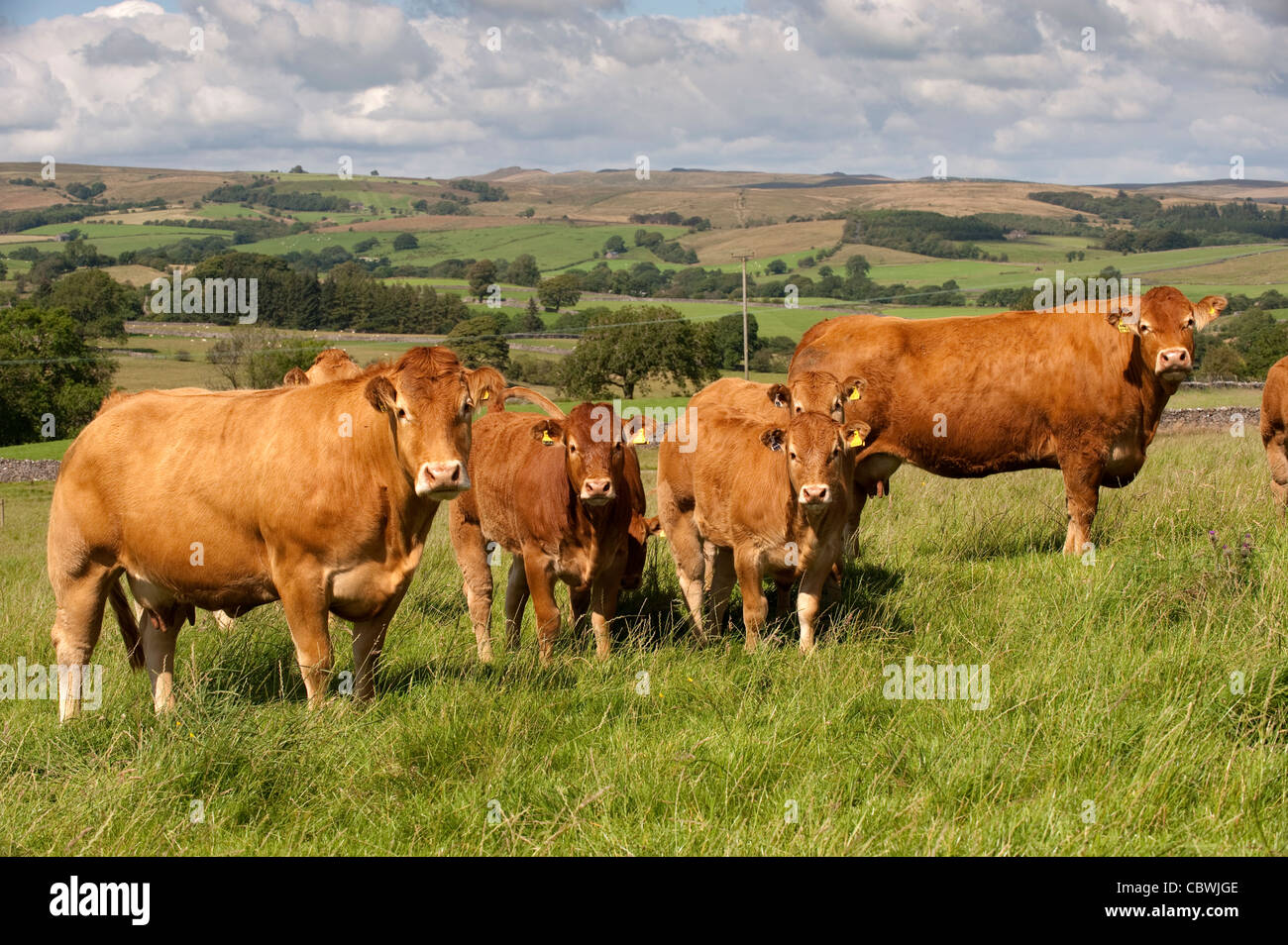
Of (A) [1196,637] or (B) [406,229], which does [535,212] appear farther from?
(A) [1196,637]

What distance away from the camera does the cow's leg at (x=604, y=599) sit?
7.76 meters

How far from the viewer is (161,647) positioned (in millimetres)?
7035

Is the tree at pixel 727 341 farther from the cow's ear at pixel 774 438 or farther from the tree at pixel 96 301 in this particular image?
the cow's ear at pixel 774 438

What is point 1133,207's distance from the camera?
148m

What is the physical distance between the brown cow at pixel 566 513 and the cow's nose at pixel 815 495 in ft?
4.26

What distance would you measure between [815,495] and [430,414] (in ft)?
8.21

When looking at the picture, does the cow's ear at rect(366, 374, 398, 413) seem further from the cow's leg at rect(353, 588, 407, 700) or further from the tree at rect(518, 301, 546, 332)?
the tree at rect(518, 301, 546, 332)

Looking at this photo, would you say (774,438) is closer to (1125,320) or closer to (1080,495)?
(1080,495)

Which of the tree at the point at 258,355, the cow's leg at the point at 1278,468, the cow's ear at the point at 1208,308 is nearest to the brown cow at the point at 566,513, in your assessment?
the cow's ear at the point at 1208,308

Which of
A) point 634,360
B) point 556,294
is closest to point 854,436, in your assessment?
point 634,360

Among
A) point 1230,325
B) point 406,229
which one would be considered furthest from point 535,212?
point 1230,325

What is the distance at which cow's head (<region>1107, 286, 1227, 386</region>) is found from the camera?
8.98 metres

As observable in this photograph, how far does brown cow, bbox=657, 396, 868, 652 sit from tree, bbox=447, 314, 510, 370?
47664 millimetres
